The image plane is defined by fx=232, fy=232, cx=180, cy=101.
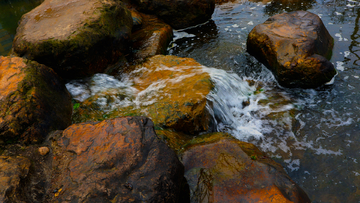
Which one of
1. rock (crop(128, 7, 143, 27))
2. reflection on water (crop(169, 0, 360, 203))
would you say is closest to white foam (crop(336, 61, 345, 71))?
reflection on water (crop(169, 0, 360, 203))

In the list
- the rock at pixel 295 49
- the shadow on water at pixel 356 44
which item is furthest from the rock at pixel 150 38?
the shadow on water at pixel 356 44

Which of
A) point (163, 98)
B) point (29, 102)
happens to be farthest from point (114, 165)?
point (163, 98)

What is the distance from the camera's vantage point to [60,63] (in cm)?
478

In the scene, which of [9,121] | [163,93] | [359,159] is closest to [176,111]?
[163,93]

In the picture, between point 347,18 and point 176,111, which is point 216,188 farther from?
point 347,18

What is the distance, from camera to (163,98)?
451cm

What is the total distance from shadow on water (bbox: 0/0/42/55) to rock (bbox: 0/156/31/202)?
7.34 m

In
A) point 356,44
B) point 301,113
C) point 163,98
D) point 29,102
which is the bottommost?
point 301,113

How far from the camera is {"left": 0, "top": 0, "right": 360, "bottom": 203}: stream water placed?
3654 mm

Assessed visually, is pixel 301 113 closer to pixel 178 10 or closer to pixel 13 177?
pixel 13 177

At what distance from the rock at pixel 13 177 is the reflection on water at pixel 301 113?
3.10m

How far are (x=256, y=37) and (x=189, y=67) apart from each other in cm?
208

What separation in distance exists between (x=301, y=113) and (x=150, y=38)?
4.45 meters

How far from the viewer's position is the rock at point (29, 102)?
3250mm
